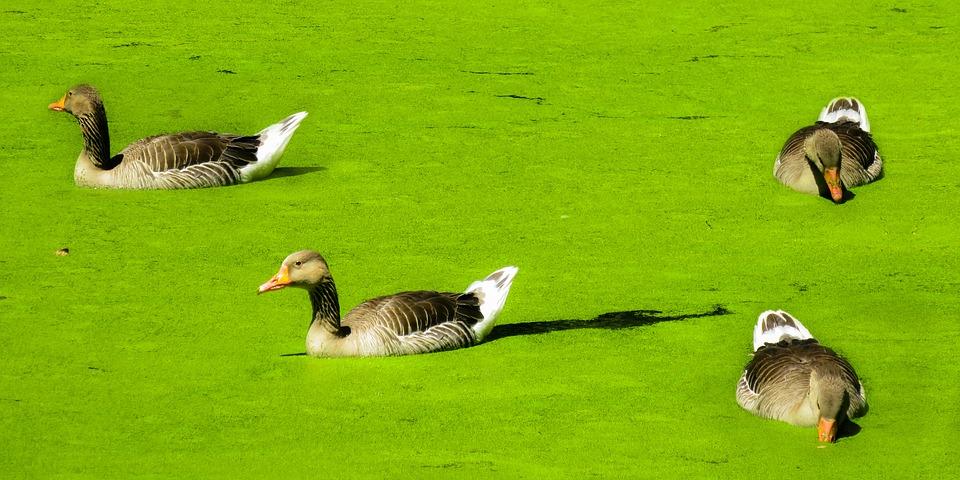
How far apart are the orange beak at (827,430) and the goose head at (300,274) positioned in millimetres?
2460

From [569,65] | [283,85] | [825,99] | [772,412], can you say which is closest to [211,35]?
[283,85]

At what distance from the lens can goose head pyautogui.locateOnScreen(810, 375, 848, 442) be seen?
23.9 feet

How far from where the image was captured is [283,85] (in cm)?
1359

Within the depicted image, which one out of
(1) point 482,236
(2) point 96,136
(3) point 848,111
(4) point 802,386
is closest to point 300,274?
(1) point 482,236

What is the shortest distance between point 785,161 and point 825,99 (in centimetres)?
218

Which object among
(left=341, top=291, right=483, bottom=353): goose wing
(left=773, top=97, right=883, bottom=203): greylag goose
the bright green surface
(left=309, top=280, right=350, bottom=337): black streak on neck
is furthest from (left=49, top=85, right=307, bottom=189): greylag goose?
(left=773, top=97, right=883, bottom=203): greylag goose

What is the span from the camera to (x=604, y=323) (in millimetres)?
8883

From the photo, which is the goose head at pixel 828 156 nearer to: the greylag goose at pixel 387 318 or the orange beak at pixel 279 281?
the greylag goose at pixel 387 318

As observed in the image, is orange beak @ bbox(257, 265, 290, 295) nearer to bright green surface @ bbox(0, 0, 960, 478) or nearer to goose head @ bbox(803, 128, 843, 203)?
bright green surface @ bbox(0, 0, 960, 478)

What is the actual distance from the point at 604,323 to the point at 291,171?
11.6 ft

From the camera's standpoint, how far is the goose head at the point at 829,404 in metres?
7.27

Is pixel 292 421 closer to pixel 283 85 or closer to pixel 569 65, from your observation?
pixel 283 85

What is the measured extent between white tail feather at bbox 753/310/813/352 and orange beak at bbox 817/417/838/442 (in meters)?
0.92

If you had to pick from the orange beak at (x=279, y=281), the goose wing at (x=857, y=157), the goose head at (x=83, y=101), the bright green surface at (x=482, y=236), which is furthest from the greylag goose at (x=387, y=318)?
the goose wing at (x=857, y=157)
